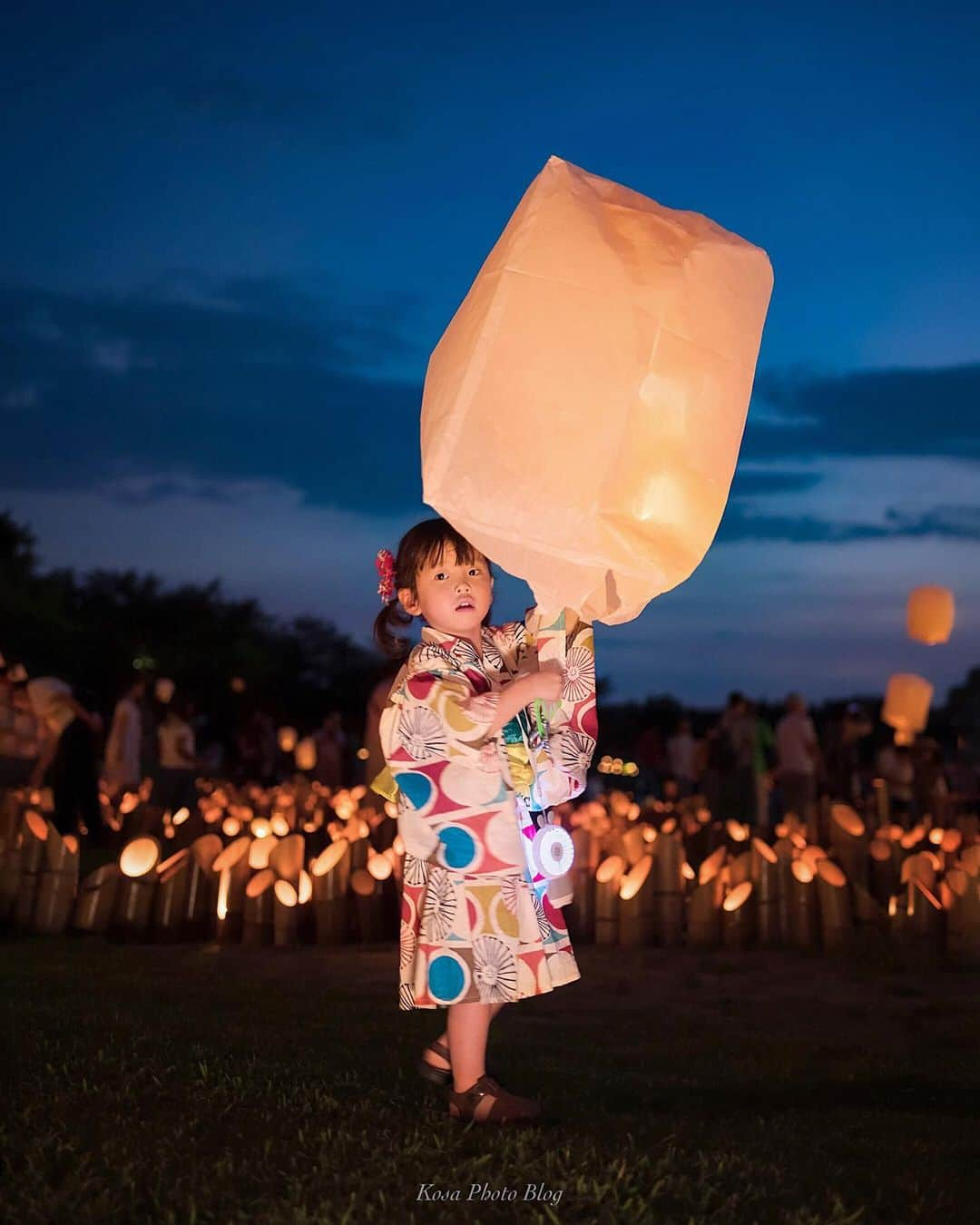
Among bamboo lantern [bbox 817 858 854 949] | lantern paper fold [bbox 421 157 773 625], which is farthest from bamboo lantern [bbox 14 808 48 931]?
lantern paper fold [bbox 421 157 773 625]

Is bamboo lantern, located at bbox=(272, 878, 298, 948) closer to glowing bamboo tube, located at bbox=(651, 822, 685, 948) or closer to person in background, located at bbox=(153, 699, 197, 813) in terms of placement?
glowing bamboo tube, located at bbox=(651, 822, 685, 948)

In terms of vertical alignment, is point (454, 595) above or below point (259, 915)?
above

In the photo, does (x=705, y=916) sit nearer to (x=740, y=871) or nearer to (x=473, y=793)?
(x=740, y=871)

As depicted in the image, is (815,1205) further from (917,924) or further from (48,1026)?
(917,924)

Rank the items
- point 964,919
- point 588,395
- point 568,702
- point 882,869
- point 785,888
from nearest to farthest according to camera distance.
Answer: point 588,395
point 568,702
point 964,919
point 785,888
point 882,869

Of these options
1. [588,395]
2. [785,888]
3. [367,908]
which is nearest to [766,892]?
[785,888]

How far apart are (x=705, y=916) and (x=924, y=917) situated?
101 cm

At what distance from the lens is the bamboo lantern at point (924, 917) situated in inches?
257

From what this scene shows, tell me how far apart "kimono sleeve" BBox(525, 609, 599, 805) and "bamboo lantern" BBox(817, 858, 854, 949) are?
127 inches

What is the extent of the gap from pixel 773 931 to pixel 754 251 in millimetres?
3999

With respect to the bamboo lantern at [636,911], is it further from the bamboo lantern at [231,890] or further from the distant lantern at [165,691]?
the distant lantern at [165,691]

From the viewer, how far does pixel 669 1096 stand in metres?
3.96

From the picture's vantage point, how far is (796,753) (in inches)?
522

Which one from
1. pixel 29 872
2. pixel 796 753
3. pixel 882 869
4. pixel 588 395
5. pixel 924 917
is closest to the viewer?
pixel 588 395
